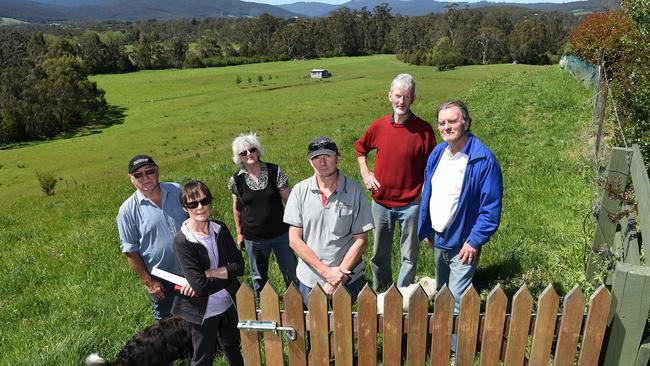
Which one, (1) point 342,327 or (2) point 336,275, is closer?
(1) point 342,327

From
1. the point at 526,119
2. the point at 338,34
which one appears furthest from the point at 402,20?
the point at 526,119

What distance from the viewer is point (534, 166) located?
873 cm

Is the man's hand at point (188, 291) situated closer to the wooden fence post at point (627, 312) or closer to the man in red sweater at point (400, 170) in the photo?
the man in red sweater at point (400, 170)

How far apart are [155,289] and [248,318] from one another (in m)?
1.38

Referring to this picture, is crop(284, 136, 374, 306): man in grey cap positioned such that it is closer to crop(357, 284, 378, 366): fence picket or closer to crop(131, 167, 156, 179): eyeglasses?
crop(357, 284, 378, 366): fence picket

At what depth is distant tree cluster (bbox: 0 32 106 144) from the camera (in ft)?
186

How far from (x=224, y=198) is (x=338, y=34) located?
4496 inches

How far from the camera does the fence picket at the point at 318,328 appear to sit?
3.06 meters

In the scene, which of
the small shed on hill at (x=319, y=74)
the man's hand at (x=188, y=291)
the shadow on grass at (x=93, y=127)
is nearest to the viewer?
the man's hand at (x=188, y=291)

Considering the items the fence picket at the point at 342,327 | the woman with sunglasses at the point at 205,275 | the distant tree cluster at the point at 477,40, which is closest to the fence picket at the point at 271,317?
the fence picket at the point at 342,327

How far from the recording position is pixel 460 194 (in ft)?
12.2

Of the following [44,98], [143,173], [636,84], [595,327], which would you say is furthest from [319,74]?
[595,327]

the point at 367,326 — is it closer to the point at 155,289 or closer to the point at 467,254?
the point at 467,254

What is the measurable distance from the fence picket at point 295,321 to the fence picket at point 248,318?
243mm
